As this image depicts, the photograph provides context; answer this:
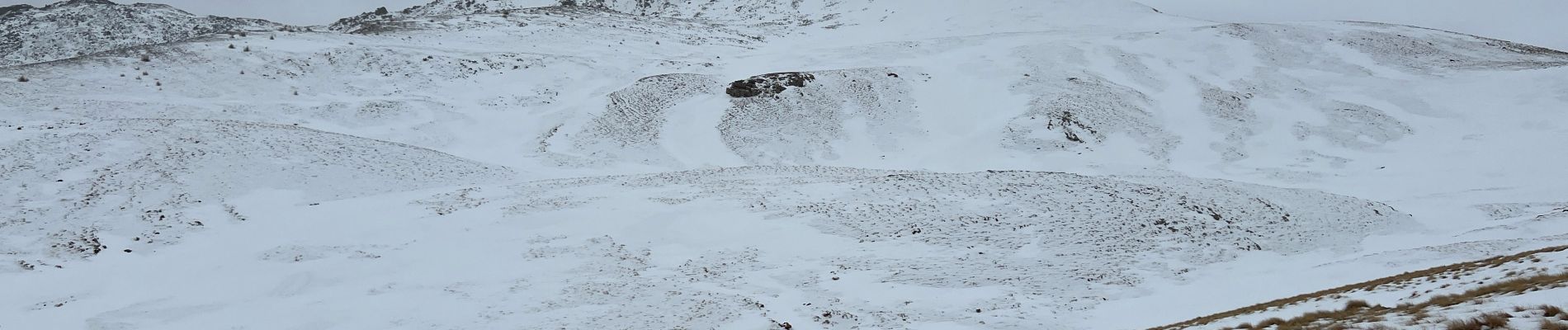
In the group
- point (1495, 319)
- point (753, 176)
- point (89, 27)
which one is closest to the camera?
point (1495, 319)

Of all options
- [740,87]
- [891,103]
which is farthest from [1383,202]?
[740,87]

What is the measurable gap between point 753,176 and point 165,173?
18641 millimetres

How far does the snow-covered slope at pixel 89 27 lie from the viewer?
2282 inches

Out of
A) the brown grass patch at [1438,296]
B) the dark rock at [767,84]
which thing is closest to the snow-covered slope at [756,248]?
the brown grass patch at [1438,296]

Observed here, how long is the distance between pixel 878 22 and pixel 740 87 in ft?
122

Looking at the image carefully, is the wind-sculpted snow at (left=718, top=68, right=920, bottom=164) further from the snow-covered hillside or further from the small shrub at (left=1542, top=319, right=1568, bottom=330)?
the small shrub at (left=1542, top=319, right=1568, bottom=330)

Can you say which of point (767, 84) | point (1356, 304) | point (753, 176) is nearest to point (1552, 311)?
point (1356, 304)

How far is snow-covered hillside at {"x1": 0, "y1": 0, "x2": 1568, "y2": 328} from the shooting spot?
701 inches

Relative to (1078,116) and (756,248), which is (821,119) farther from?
(756,248)

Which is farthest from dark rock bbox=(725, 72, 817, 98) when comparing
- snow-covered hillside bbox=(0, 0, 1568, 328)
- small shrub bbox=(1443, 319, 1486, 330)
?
small shrub bbox=(1443, 319, 1486, 330)

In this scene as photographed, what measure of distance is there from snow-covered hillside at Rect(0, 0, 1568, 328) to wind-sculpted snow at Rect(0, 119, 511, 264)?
0.13m

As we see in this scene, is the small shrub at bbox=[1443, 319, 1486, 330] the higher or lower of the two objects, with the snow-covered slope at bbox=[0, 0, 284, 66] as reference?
higher

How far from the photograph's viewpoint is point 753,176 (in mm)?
28828

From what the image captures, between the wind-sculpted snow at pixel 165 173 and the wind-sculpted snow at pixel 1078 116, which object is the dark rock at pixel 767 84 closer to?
the wind-sculpted snow at pixel 1078 116
